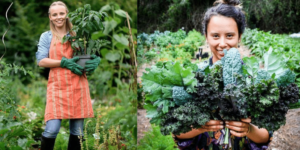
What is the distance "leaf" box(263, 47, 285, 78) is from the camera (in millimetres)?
1508

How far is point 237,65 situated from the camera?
151cm

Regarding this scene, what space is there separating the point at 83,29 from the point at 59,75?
37 centimetres

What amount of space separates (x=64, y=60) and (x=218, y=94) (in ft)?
3.73

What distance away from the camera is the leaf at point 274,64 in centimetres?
151

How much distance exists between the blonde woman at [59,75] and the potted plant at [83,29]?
0.05m

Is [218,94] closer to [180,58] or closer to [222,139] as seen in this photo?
[222,139]

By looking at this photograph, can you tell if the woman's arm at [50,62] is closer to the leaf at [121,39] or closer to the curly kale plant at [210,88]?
the curly kale plant at [210,88]

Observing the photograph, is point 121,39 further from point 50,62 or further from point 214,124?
point 214,124

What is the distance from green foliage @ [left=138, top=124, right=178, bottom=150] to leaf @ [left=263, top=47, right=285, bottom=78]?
1.09 m

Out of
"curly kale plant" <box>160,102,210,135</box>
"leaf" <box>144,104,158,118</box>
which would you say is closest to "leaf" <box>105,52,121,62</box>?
"leaf" <box>144,104,158,118</box>

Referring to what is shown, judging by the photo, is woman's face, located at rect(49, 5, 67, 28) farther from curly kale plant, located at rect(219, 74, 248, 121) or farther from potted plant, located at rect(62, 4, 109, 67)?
curly kale plant, located at rect(219, 74, 248, 121)

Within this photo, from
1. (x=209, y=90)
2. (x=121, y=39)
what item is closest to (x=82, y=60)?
(x=209, y=90)

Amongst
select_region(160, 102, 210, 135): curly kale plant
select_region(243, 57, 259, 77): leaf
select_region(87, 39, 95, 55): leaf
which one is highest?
select_region(87, 39, 95, 55): leaf

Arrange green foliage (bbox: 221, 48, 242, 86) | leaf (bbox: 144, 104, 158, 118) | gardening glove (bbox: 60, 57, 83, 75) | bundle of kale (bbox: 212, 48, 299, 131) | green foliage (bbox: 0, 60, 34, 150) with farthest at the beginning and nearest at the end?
green foliage (bbox: 0, 60, 34, 150), gardening glove (bbox: 60, 57, 83, 75), leaf (bbox: 144, 104, 158, 118), green foliage (bbox: 221, 48, 242, 86), bundle of kale (bbox: 212, 48, 299, 131)
